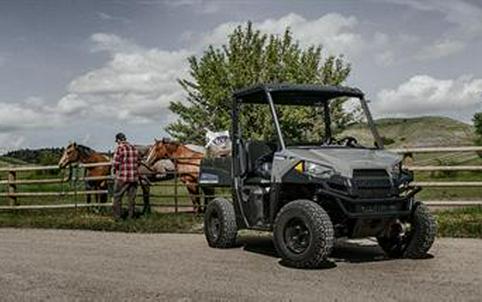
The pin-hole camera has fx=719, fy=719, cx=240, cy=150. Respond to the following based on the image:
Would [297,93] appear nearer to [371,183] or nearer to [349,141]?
[349,141]

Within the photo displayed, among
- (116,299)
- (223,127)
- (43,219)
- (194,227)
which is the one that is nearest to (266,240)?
(194,227)

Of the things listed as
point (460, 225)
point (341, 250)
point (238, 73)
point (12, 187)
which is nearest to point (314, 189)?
point (341, 250)

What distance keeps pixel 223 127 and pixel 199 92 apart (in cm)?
340

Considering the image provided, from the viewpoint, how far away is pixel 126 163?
52.4ft

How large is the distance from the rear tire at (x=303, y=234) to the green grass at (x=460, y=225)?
13.9 ft

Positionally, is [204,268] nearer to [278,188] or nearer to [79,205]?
[278,188]

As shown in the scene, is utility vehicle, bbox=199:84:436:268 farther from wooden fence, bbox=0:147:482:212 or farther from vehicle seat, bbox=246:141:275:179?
wooden fence, bbox=0:147:482:212

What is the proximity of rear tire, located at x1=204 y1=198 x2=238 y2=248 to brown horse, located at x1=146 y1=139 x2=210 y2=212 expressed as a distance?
625 centimetres

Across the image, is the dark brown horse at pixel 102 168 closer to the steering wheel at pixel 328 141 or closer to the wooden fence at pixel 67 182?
the wooden fence at pixel 67 182

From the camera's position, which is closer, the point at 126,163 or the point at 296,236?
the point at 296,236

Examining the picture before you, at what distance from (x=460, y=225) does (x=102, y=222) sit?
7.45m

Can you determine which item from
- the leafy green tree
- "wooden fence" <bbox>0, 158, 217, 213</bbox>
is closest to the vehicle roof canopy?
"wooden fence" <bbox>0, 158, 217, 213</bbox>

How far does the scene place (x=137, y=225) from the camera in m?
14.9

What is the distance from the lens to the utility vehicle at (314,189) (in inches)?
352
